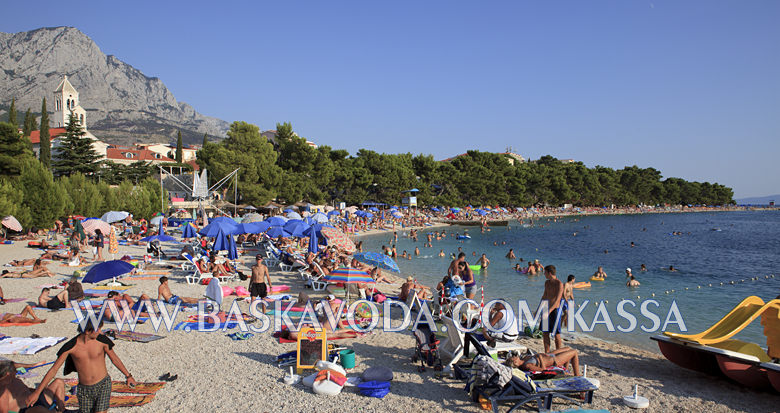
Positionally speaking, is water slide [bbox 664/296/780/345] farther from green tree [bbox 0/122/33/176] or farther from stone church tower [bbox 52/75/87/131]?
stone church tower [bbox 52/75/87/131]

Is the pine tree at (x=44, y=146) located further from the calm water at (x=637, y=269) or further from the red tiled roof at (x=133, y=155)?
the calm water at (x=637, y=269)

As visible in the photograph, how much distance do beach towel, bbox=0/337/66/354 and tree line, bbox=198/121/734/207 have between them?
2988 cm

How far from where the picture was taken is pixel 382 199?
5653cm

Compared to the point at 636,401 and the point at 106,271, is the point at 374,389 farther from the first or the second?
the point at 106,271

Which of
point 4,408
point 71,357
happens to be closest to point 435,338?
point 71,357

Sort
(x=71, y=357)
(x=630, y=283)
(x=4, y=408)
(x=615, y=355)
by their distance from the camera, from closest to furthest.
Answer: (x=4, y=408)
(x=71, y=357)
(x=615, y=355)
(x=630, y=283)

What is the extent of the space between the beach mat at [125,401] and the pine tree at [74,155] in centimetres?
3943

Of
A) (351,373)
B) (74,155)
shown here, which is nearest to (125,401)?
(351,373)

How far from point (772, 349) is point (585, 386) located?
3476 millimetres

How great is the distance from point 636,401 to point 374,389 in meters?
3.50

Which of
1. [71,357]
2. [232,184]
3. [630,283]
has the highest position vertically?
[232,184]

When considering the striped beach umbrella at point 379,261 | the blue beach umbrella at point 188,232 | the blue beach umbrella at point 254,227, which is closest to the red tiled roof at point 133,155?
the blue beach umbrella at point 188,232

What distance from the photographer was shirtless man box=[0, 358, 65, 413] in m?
3.93

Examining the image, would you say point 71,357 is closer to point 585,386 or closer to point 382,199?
point 585,386
